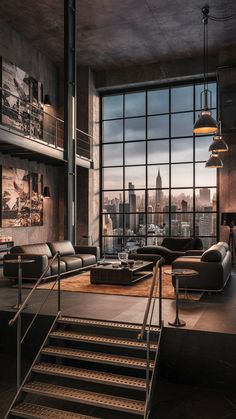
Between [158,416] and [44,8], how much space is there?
33.5 ft

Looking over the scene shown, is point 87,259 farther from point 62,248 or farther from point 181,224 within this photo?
point 181,224

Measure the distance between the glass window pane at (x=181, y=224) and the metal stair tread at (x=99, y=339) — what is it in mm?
9294

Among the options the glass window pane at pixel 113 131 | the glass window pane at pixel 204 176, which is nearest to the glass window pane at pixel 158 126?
the glass window pane at pixel 113 131

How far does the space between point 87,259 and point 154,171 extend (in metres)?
5.45

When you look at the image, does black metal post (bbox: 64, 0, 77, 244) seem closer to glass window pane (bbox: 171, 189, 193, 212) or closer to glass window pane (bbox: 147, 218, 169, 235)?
glass window pane (bbox: 147, 218, 169, 235)

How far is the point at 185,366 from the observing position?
4352 mm

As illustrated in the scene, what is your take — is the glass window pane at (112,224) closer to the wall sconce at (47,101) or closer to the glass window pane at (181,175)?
the glass window pane at (181,175)

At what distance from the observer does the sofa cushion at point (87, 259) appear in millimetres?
9586

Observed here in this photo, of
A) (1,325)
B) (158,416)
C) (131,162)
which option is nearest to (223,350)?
(158,416)

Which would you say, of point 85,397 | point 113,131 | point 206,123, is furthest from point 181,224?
point 85,397

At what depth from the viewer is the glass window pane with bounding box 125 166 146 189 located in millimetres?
14258

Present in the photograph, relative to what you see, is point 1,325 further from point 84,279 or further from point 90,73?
point 90,73

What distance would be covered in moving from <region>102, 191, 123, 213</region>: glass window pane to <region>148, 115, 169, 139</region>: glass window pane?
96.0 inches

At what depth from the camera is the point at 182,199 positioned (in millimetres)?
13703
